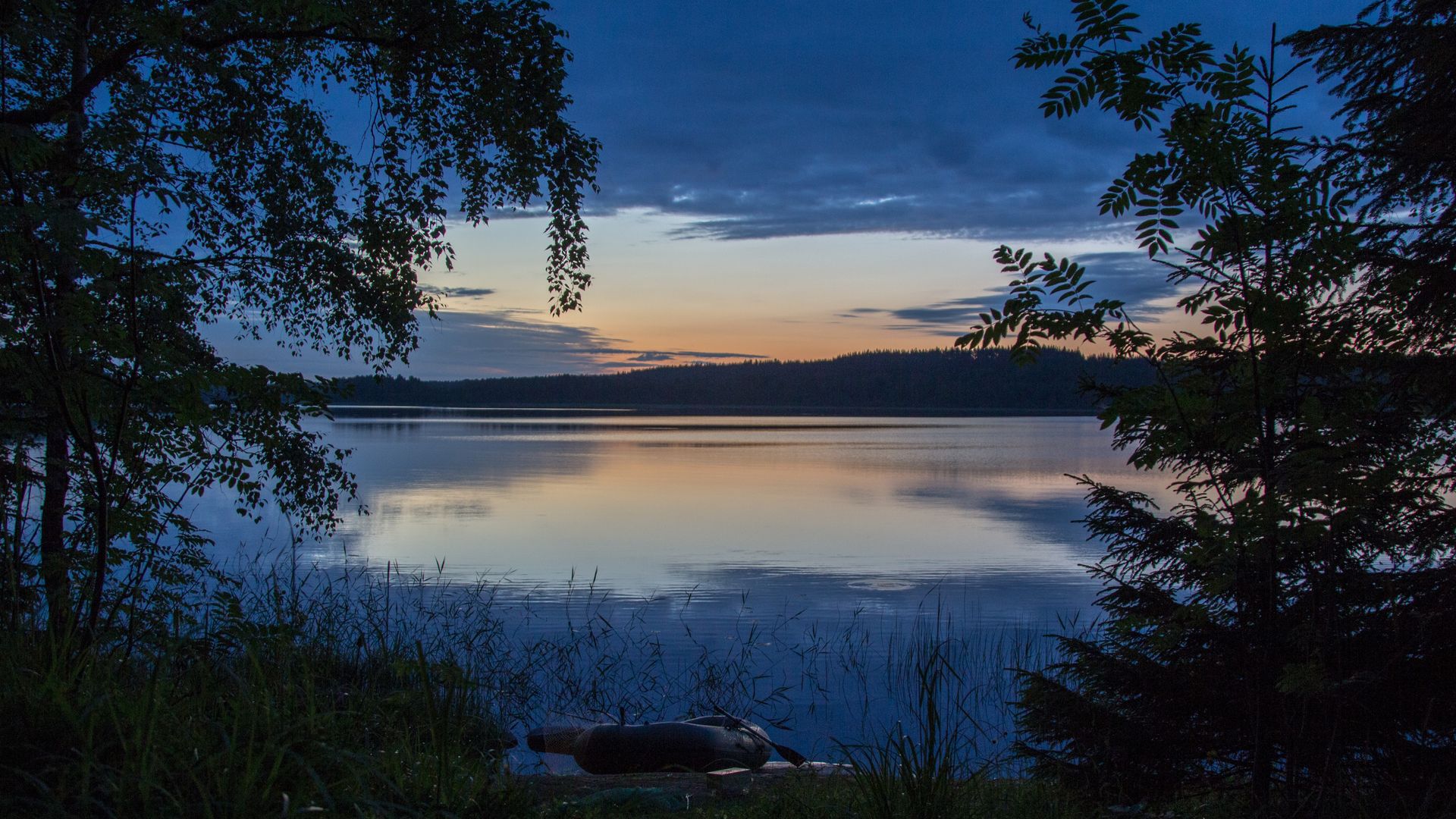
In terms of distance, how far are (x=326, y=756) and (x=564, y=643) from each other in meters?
8.11

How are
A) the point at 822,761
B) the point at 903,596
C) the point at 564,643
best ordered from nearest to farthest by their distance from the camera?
the point at 822,761 → the point at 564,643 → the point at 903,596

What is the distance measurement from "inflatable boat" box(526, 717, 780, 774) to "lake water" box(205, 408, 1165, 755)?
1.42 meters

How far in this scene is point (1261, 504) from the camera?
388 centimetres

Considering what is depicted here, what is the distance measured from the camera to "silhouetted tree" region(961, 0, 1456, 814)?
404 centimetres

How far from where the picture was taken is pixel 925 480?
35031 millimetres

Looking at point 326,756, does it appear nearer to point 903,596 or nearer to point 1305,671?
point 1305,671

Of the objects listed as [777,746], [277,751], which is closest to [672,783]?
[777,746]

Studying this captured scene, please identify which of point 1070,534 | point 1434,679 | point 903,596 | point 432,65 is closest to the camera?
point 1434,679

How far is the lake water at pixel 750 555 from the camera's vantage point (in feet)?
34.8

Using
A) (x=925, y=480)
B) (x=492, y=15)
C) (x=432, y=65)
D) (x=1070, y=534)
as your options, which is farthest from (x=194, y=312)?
(x=925, y=480)

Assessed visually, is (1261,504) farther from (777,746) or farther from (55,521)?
(55,521)

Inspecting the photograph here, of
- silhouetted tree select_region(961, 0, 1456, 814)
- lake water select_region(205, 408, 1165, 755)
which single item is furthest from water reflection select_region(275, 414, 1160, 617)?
silhouetted tree select_region(961, 0, 1456, 814)

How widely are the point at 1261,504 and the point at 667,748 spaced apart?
532 cm

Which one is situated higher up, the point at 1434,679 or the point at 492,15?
the point at 492,15
